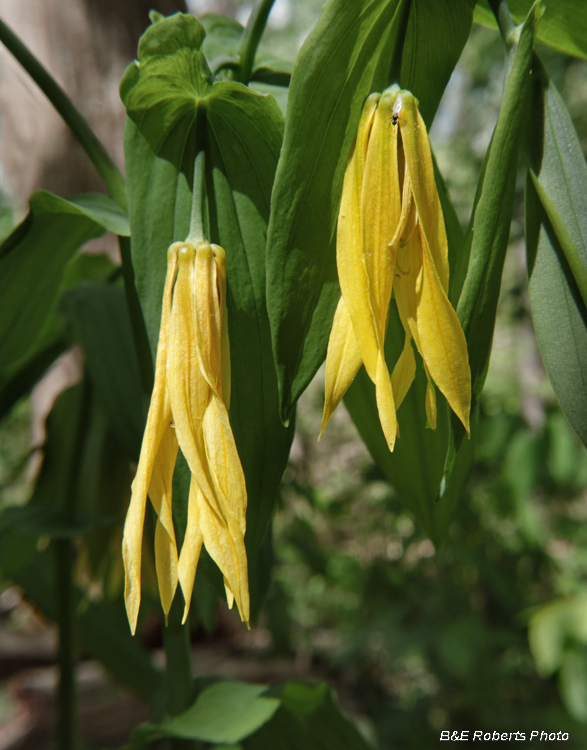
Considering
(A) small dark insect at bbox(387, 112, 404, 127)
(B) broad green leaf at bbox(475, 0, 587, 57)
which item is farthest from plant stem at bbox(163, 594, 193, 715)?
(B) broad green leaf at bbox(475, 0, 587, 57)

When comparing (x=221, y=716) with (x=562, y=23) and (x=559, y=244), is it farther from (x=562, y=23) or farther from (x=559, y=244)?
(x=562, y=23)

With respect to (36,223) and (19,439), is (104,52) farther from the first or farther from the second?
(19,439)

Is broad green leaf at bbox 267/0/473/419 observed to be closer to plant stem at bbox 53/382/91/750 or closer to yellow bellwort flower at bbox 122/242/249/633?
yellow bellwort flower at bbox 122/242/249/633

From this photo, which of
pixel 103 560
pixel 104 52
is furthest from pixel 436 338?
pixel 104 52

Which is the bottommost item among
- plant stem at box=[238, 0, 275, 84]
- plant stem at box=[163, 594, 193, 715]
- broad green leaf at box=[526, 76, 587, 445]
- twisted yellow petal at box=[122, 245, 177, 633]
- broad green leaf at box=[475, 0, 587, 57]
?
plant stem at box=[163, 594, 193, 715]

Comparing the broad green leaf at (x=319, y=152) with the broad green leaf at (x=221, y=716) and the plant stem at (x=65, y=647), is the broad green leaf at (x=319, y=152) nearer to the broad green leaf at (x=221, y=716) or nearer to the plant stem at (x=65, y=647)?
the broad green leaf at (x=221, y=716)

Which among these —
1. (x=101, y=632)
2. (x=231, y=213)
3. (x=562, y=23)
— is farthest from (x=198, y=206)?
(x=101, y=632)
